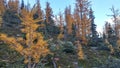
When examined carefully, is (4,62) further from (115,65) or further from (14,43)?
(115,65)

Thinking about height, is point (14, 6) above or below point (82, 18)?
above

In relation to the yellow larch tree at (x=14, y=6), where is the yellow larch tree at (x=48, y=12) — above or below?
below

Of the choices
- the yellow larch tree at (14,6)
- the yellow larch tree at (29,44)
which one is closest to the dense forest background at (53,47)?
the yellow larch tree at (29,44)

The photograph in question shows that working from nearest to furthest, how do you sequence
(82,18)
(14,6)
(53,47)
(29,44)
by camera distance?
1. (29,44)
2. (53,47)
3. (82,18)
4. (14,6)

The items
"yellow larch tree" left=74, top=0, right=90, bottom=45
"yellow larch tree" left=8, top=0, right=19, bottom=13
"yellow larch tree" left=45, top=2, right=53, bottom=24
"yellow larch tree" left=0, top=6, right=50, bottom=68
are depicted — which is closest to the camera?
"yellow larch tree" left=0, top=6, right=50, bottom=68

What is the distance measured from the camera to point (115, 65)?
151 ft

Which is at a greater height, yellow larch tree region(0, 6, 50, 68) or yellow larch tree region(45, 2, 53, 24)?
yellow larch tree region(45, 2, 53, 24)

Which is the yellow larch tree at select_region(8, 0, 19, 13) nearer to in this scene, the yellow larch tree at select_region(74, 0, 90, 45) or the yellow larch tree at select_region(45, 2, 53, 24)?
the yellow larch tree at select_region(45, 2, 53, 24)

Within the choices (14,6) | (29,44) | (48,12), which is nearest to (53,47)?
(29,44)

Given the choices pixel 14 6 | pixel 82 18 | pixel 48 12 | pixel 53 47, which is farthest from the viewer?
pixel 14 6

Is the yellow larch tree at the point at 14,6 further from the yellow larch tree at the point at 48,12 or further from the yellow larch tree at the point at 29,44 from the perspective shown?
the yellow larch tree at the point at 29,44

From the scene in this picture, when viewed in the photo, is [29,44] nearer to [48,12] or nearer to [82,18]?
[82,18]

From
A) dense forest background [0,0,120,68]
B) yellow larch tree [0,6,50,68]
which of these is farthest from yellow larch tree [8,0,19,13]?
yellow larch tree [0,6,50,68]

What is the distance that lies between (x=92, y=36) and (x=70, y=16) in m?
16.9
